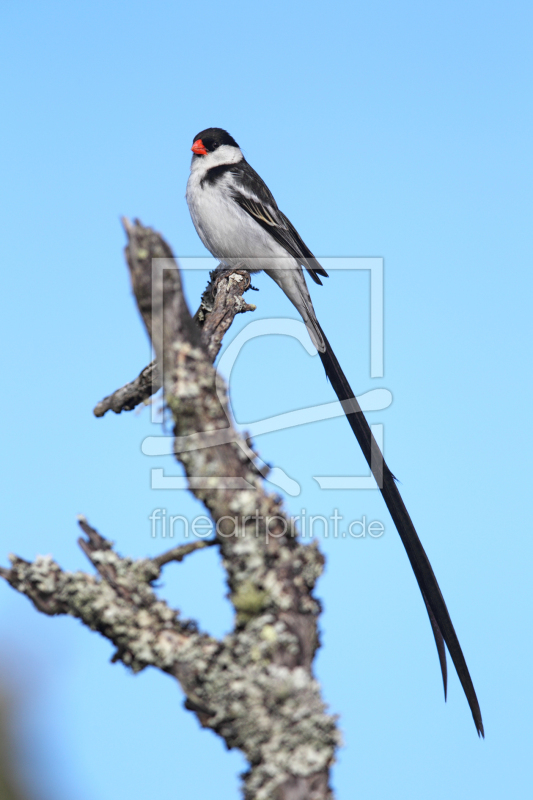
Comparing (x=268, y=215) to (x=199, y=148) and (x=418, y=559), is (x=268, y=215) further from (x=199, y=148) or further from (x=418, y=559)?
(x=418, y=559)

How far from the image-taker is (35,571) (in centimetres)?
259

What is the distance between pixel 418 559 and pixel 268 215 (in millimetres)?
3921

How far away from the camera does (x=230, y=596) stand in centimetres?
245

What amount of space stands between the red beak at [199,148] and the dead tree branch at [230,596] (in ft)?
14.8

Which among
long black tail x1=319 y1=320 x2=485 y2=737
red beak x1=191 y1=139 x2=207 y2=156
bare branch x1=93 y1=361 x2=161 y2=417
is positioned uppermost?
red beak x1=191 y1=139 x2=207 y2=156

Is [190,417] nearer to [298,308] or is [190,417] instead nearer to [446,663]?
[446,663]

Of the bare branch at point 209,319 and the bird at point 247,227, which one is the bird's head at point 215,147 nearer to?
the bird at point 247,227

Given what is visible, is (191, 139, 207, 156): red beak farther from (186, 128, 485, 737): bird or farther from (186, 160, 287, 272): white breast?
(186, 160, 287, 272): white breast

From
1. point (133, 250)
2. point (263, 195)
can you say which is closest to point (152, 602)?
point (133, 250)

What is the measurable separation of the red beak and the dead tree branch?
452cm

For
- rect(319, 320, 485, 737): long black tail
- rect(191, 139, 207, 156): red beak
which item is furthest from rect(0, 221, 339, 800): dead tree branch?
rect(191, 139, 207, 156): red beak

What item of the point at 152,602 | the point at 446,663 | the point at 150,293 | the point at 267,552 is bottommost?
the point at 446,663

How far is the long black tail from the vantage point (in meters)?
3.26

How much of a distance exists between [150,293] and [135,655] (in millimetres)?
1387
